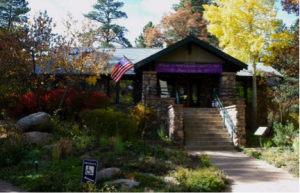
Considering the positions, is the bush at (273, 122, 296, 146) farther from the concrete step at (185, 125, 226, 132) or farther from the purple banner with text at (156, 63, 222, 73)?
the purple banner with text at (156, 63, 222, 73)

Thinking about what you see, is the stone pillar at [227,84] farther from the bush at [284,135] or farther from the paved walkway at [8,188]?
the paved walkway at [8,188]

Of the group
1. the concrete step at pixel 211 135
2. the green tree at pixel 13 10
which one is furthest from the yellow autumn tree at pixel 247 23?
the green tree at pixel 13 10

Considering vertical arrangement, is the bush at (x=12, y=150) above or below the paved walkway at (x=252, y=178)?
above

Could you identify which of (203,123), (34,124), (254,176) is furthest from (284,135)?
(34,124)

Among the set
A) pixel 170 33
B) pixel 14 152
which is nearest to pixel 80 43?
pixel 14 152

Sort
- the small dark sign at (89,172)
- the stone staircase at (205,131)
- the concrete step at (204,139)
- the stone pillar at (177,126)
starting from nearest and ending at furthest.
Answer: the small dark sign at (89,172)
the stone staircase at (205,131)
the stone pillar at (177,126)
the concrete step at (204,139)

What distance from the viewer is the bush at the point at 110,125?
1131cm

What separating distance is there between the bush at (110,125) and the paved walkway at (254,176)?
3134mm

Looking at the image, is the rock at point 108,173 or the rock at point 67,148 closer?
the rock at point 108,173

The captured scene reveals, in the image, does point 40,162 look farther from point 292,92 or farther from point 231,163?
point 292,92

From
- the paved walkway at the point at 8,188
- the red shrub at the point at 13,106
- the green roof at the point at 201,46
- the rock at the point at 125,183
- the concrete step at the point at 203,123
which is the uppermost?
the green roof at the point at 201,46

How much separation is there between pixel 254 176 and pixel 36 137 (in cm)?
677

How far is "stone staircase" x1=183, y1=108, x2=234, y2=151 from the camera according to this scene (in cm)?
1299

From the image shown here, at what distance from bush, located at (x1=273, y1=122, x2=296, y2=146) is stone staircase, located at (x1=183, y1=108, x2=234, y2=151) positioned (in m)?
1.95
